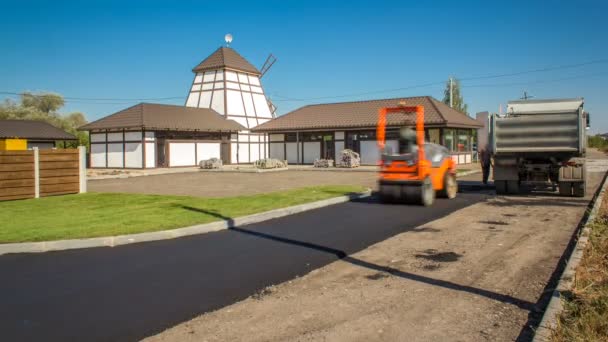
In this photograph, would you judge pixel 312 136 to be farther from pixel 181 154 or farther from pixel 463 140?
pixel 463 140

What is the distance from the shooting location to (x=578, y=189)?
47.8ft

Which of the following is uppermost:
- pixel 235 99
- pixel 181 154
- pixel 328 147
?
pixel 235 99

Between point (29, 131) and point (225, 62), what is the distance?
19819 mm

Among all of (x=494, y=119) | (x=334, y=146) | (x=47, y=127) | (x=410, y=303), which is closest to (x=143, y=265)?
(x=410, y=303)

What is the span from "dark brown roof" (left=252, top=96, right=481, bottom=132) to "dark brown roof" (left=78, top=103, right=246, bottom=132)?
4288mm

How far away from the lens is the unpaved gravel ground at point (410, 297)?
4312mm

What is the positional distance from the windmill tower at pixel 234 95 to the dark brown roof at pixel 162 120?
2779 mm

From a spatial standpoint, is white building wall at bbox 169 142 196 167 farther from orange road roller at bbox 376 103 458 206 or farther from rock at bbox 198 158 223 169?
orange road roller at bbox 376 103 458 206

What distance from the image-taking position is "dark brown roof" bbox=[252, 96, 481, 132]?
113 ft

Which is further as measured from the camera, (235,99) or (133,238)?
(235,99)

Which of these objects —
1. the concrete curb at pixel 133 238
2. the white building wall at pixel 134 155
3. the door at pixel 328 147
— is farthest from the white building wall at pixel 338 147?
the concrete curb at pixel 133 238

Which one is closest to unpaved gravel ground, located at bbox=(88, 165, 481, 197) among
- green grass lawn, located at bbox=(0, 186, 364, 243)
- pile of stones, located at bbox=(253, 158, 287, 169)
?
green grass lawn, located at bbox=(0, 186, 364, 243)

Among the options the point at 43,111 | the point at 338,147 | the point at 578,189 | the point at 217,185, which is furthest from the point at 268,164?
the point at 43,111

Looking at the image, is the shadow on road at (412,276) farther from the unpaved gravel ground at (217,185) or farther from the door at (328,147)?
the door at (328,147)
